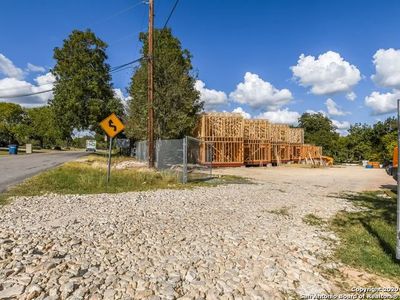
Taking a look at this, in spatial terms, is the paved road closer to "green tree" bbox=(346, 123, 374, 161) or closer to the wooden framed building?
the wooden framed building

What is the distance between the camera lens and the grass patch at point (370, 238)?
4.22 metres

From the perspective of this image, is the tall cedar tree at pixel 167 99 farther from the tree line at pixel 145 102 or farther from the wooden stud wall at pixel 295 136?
the wooden stud wall at pixel 295 136

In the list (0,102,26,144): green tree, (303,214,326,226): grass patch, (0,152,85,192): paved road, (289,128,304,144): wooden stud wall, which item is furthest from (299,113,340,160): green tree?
(0,102,26,144): green tree

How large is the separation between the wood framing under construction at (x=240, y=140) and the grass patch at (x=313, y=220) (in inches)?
568

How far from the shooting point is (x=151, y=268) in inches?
155

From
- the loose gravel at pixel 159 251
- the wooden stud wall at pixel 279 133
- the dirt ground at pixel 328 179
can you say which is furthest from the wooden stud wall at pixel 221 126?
the loose gravel at pixel 159 251

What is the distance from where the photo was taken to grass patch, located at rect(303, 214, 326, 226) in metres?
6.53

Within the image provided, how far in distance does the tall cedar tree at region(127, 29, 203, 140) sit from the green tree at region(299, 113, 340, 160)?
1212 inches

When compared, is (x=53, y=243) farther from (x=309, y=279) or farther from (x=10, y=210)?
(x=309, y=279)

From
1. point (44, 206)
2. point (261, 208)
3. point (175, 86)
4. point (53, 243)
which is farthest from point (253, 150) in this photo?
point (53, 243)

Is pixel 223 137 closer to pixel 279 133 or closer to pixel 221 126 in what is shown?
pixel 221 126

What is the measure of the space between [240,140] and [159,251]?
2214cm

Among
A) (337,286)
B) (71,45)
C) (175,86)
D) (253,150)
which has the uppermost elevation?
(71,45)

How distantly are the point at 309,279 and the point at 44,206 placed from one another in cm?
644
